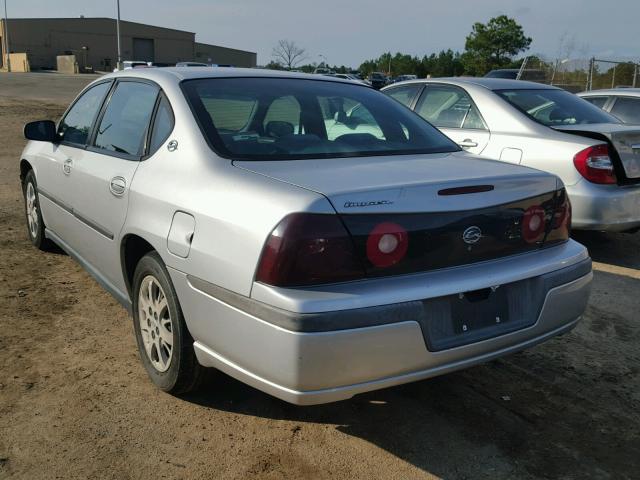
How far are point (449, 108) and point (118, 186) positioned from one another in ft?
13.8

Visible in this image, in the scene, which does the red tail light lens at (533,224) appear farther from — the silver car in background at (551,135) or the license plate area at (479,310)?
the silver car in background at (551,135)

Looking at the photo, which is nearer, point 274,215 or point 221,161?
point 274,215

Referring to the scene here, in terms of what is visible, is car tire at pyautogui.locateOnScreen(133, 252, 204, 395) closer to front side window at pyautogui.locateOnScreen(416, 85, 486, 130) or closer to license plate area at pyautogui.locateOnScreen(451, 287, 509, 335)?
license plate area at pyautogui.locateOnScreen(451, 287, 509, 335)

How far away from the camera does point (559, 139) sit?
5.54 meters

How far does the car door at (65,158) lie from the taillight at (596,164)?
382 centimetres

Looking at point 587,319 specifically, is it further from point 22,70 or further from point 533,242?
point 22,70

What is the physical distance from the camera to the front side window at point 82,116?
4124mm

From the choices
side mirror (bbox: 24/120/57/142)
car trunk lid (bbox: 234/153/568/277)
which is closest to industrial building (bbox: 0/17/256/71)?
side mirror (bbox: 24/120/57/142)

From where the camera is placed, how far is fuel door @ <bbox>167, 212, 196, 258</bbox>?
105 inches

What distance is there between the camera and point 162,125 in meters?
3.19

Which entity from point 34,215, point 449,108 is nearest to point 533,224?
point 449,108

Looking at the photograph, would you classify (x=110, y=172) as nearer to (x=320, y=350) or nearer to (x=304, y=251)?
(x=304, y=251)

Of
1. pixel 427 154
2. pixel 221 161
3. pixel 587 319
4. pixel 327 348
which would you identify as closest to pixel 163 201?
pixel 221 161

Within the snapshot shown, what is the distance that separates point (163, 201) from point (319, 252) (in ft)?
3.09
